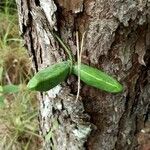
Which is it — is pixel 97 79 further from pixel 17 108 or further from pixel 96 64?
pixel 17 108

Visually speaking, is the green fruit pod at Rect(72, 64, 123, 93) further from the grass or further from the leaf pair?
the grass

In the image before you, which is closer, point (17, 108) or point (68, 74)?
point (68, 74)

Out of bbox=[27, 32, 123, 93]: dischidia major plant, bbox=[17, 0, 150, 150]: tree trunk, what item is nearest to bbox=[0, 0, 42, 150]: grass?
bbox=[17, 0, 150, 150]: tree trunk

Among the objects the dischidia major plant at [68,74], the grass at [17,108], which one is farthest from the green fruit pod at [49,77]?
the grass at [17,108]

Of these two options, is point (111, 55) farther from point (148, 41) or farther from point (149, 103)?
point (149, 103)

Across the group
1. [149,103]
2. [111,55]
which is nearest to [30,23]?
[111,55]

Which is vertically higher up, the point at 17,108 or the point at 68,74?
the point at 68,74

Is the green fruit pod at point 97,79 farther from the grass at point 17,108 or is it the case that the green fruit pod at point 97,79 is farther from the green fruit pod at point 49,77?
the grass at point 17,108

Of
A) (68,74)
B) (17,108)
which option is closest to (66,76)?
(68,74)
